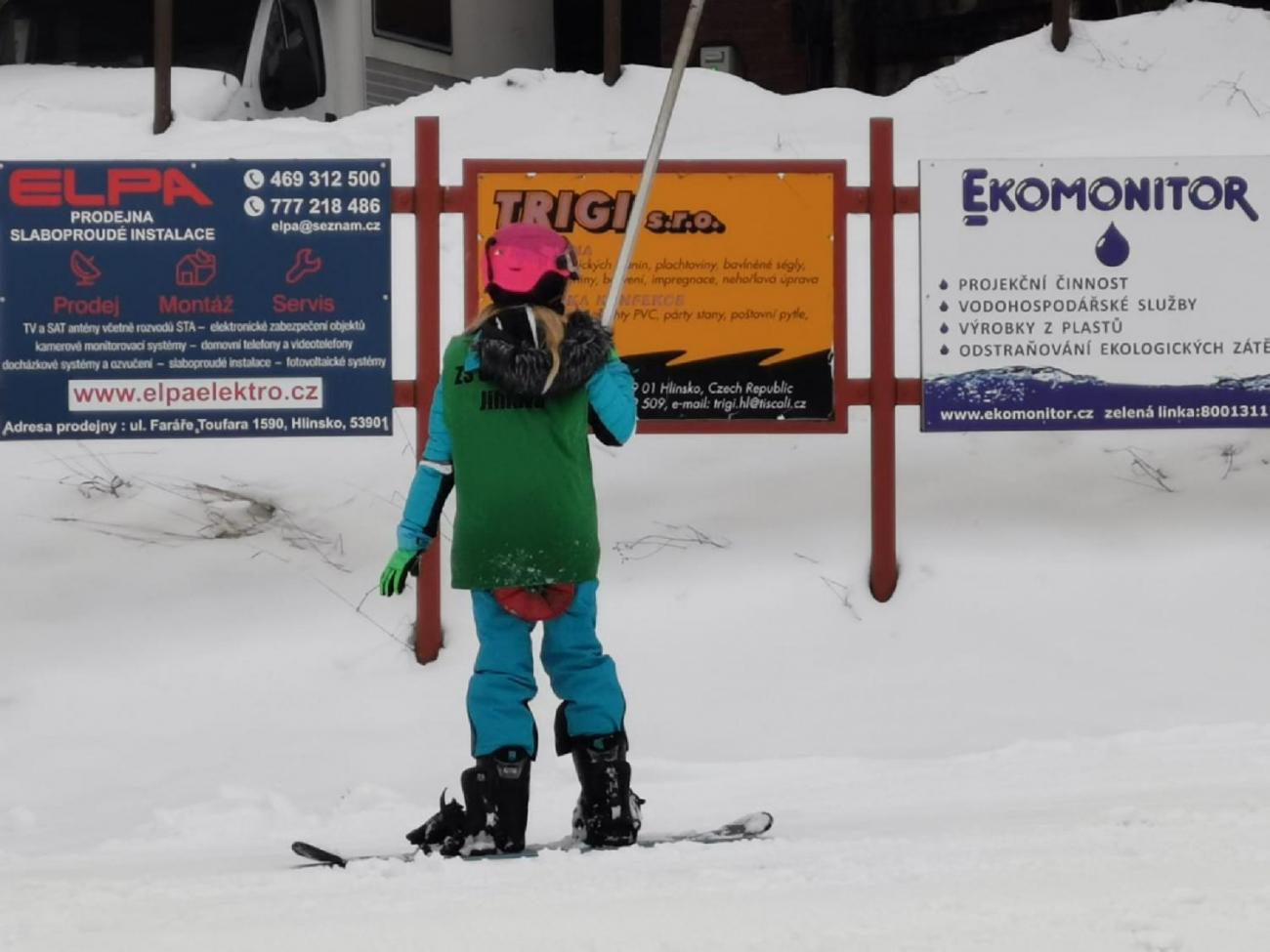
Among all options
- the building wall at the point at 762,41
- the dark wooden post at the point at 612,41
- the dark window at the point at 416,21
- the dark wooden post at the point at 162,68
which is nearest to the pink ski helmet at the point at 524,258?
the dark wooden post at the point at 612,41

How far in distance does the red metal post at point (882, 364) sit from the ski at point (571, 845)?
2685mm

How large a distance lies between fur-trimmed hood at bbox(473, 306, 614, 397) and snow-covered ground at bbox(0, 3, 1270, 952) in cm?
121

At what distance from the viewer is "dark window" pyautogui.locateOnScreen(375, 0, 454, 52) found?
14.7 metres

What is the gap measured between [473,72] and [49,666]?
921 centimetres

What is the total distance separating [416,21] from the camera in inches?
599

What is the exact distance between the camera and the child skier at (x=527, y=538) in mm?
5219

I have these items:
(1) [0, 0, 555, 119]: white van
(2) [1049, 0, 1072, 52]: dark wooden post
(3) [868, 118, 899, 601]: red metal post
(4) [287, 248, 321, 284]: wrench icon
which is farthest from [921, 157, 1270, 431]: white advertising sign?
(1) [0, 0, 555, 119]: white van

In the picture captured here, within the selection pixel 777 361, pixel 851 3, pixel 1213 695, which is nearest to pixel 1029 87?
pixel 851 3

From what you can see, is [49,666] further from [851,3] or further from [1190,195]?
[851,3]

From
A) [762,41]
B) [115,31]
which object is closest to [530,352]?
[115,31]

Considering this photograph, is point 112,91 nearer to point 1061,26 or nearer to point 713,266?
point 1061,26

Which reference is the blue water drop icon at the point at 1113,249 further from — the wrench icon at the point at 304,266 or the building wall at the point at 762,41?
the building wall at the point at 762,41

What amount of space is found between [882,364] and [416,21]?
810 centimetres

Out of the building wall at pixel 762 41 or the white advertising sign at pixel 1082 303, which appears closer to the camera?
the white advertising sign at pixel 1082 303
